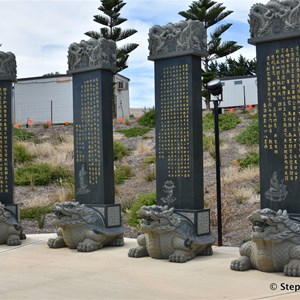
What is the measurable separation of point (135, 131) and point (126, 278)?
15138 mm

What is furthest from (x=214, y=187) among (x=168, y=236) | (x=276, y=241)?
(x=276, y=241)

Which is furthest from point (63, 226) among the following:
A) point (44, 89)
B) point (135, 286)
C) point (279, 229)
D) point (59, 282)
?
point (44, 89)

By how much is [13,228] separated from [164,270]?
11.4 feet

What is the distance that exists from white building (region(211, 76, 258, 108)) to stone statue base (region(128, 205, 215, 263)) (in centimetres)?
2024

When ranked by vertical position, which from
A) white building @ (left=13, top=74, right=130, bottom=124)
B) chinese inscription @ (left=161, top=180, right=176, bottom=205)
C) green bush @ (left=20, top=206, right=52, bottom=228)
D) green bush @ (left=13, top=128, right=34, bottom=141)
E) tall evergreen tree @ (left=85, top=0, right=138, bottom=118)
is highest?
tall evergreen tree @ (left=85, top=0, right=138, bottom=118)

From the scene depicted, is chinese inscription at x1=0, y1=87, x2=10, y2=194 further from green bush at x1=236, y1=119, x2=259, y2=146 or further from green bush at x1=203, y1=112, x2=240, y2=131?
green bush at x1=203, y1=112, x2=240, y2=131

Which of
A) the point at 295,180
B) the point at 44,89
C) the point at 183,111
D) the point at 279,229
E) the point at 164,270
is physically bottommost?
the point at 164,270

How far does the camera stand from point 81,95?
9352mm

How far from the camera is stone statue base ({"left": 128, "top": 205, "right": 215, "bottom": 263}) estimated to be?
7.32 meters

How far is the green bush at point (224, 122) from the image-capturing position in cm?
2006

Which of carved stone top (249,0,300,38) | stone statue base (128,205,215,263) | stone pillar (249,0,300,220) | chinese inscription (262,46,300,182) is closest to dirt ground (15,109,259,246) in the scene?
stone statue base (128,205,215,263)

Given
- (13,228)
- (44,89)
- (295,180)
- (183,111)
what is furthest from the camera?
(44,89)

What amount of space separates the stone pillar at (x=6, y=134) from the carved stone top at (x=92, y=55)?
1236 millimetres

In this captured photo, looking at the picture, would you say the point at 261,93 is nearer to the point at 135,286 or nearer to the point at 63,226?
the point at 135,286
